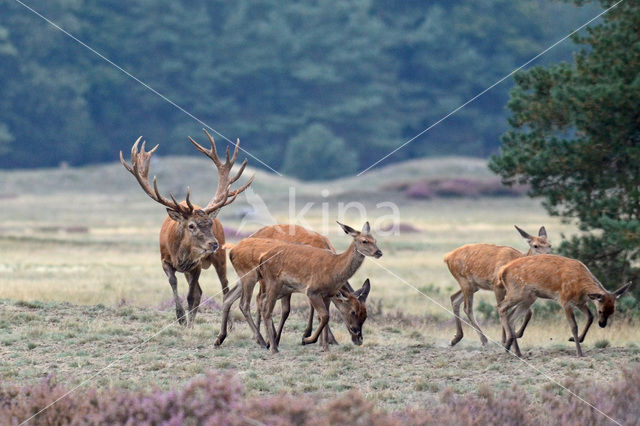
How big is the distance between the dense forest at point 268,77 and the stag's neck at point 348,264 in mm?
58875

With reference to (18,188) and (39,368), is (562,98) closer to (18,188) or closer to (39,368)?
(39,368)

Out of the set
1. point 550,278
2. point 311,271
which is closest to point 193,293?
point 311,271

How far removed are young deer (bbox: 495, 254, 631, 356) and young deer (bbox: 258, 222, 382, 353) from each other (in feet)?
5.46

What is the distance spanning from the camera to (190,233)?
13.9 meters

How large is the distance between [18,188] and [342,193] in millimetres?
20534

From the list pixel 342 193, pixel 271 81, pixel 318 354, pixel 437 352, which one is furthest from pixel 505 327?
pixel 271 81

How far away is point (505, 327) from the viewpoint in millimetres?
12586

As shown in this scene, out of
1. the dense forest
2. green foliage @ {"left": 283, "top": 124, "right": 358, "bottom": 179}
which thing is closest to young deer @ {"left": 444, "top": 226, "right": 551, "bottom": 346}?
green foliage @ {"left": 283, "top": 124, "right": 358, "bottom": 179}

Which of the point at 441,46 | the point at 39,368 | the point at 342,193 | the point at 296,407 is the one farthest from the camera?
the point at 441,46

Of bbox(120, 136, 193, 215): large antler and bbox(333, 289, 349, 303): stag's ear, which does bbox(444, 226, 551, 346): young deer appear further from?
bbox(120, 136, 193, 215): large antler

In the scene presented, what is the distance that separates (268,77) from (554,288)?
65054mm

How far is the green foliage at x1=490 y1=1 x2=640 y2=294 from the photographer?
15445 mm

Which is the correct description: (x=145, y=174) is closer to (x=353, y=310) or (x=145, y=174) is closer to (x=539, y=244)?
(x=353, y=310)

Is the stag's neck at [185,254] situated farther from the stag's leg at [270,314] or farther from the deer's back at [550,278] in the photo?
the deer's back at [550,278]
